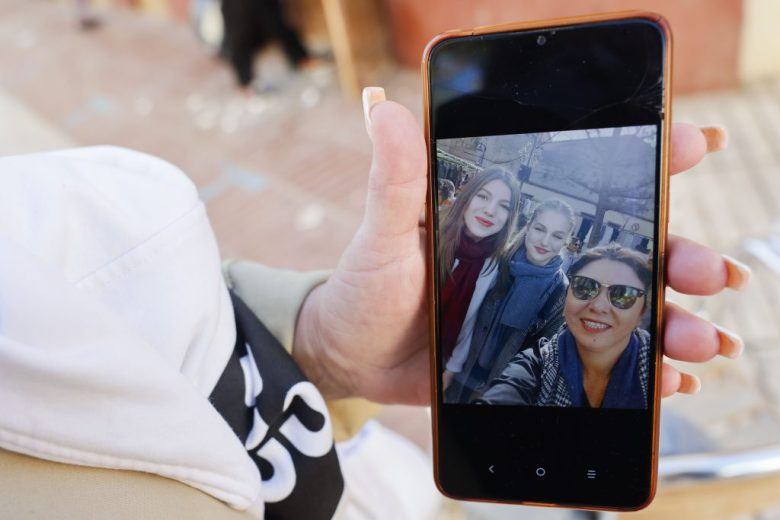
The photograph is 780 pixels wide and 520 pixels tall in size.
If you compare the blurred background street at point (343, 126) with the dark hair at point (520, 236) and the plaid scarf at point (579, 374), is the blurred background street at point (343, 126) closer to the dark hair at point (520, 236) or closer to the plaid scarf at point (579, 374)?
the plaid scarf at point (579, 374)

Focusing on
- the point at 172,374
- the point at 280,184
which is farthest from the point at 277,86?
the point at 172,374

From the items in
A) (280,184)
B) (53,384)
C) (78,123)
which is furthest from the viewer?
(78,123)

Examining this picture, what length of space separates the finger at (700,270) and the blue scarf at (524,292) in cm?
13

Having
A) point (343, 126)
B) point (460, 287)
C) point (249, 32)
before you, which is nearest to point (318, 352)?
point (460, 287)

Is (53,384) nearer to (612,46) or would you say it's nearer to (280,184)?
(612,46)

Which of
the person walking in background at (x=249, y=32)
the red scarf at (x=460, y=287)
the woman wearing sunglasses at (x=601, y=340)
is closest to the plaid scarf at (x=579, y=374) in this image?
the woman wearing sunglasses at (x=601, y=340)

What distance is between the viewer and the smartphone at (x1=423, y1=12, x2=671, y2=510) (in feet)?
2.33

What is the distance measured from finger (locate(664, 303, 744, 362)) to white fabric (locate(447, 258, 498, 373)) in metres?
0.21

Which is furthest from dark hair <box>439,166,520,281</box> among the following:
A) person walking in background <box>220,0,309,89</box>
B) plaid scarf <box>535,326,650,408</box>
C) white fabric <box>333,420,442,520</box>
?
person walking in background <box>220,0,309,89</box>

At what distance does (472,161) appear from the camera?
2.49 feet

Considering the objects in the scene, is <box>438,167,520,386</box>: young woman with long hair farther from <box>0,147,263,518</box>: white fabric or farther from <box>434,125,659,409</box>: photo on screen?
<box>0,147,263,518</box>: white fabric

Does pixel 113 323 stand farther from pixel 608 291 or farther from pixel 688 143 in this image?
pixel 688 143

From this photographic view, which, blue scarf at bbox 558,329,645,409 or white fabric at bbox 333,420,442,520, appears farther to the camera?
→ white fabric at bbox 333,420,442,520

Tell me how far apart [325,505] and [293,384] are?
0.14 m
